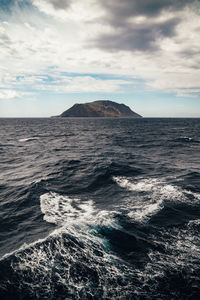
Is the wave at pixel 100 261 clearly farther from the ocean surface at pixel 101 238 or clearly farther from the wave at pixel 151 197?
the wave at pixel 151 197

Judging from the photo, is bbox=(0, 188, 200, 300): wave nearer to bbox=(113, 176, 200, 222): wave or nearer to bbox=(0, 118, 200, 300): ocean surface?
bbox=(0, 118, 200, 300): ocean surface

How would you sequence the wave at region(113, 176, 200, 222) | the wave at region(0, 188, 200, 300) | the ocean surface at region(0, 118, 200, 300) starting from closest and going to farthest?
1. the wave at region(0, 188, 200, 300)
2. the ocean surface at region(0, 118, 200, 300)
3. the wave at region(113, 176, 200, 222)

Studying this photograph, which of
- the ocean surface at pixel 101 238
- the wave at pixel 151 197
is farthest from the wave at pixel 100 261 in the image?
the wave at pixel 151 197

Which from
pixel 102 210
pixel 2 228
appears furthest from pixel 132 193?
pixel 2 228

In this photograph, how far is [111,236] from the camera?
8992 mm

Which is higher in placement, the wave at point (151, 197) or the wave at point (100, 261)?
the wave at point (151, 197)

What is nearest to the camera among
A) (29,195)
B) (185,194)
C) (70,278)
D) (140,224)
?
(70,278)

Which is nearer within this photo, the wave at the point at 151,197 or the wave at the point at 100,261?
the wave at the point at 100,261

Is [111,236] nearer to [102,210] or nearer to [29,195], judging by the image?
[102,210]

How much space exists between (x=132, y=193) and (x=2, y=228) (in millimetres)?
9563

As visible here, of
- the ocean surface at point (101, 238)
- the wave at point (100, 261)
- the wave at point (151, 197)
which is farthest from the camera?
the wave at point (151, 197)

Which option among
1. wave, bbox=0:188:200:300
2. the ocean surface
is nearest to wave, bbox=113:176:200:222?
the ocean surface

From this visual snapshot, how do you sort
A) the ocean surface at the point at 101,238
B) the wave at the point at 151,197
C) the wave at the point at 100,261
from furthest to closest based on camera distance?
the wave at the point at 151,197
the ocean surface at the point at 101,238
the wave at the point at 100,261

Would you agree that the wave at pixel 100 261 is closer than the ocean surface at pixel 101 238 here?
Yes
